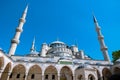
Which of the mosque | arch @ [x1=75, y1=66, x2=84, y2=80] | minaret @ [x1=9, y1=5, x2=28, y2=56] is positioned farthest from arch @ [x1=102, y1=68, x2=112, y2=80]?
minaret @ [x1=9, y1=5, x2=28, y2=56]

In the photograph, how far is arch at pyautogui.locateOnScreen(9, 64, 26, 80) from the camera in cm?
2453

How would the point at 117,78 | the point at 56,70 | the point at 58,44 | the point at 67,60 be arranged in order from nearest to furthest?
the point at 117,78 < the point at 56,70 < the point at 67,60 < the point at 58,44

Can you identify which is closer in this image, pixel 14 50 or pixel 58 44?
pixel 14 50

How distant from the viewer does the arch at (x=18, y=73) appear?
80.5ft

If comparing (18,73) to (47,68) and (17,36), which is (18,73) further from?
(17,36)

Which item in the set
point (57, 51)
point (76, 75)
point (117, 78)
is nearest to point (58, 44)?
point (57, 51)

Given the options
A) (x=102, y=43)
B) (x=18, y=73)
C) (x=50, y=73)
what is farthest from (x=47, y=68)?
(x=102, y=43)

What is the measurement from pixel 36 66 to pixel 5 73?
512cm

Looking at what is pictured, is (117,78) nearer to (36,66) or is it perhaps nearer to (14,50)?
(36,66)

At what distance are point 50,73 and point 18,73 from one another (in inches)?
217

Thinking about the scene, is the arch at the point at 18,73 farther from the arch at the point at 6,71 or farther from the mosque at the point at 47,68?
the arch at the point at 6,71

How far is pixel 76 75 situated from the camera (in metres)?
24.0

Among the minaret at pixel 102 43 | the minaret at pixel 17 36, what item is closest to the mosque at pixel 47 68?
the minaret at pixel 17 36

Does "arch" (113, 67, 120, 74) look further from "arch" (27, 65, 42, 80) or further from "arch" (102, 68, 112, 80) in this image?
"arch" (27, 65, 42, 80)
